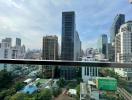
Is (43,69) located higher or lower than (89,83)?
higher

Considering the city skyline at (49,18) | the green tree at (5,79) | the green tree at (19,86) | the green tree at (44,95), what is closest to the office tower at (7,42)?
the city skyline at (49,18)

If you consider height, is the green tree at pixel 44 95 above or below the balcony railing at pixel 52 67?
below

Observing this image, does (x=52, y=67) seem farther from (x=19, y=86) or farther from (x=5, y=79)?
(x=5, y=79)

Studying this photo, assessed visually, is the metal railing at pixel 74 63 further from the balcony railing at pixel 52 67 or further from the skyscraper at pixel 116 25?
the skyscraper at pixel 116 25

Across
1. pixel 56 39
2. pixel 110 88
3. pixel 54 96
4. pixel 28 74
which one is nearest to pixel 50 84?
pixel 54 96

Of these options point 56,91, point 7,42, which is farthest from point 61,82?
point 7,42

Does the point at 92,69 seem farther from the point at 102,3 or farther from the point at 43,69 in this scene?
the point at 102,3
